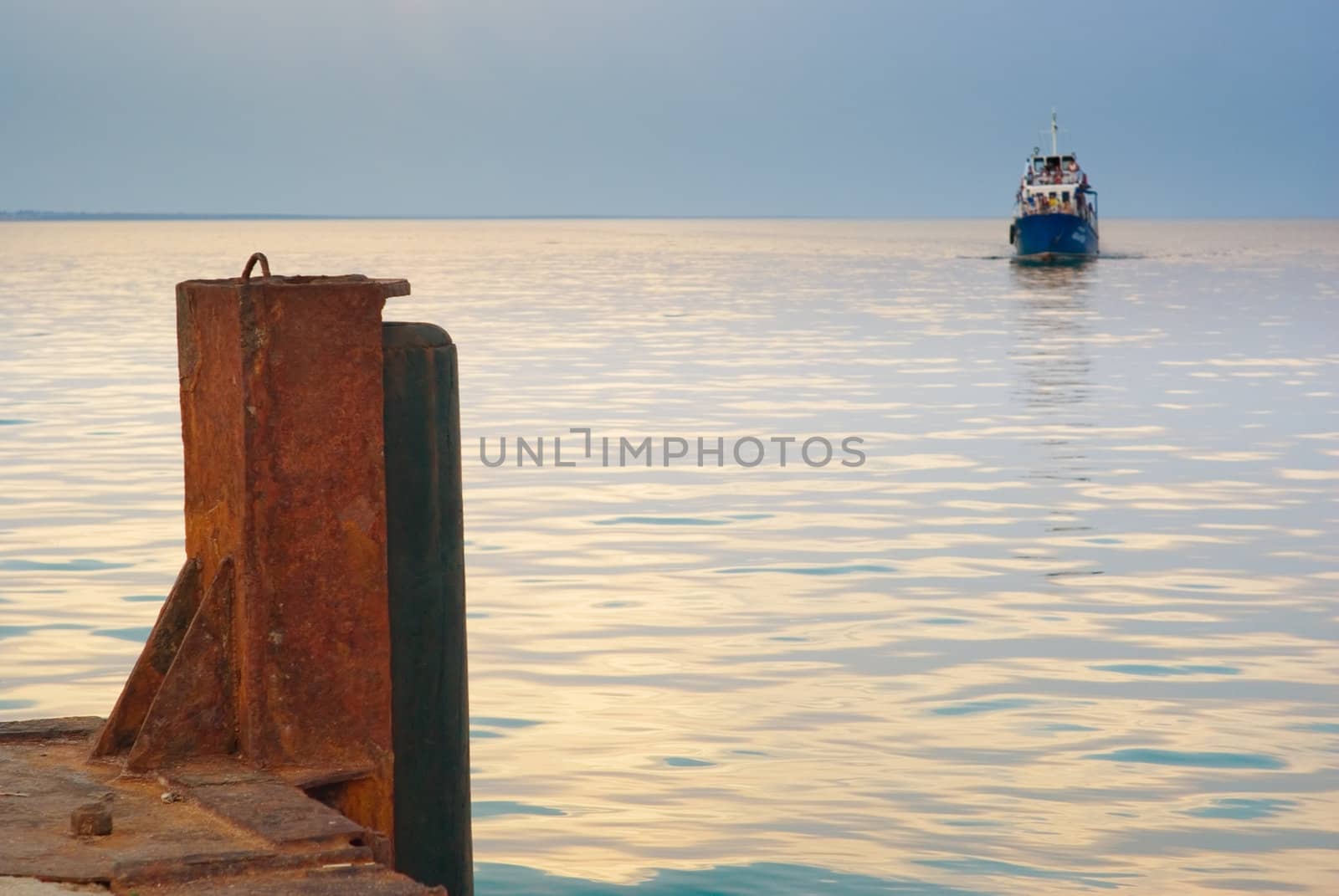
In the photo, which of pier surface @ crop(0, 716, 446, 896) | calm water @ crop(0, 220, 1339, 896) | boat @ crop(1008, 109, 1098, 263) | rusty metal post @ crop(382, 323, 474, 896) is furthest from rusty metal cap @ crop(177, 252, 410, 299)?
boat @ crop(1008, 109, 1098, 263)

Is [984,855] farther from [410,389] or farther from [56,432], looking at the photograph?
[56,432]

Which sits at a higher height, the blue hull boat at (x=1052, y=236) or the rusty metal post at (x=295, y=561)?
the blue hull boat at (x=1052, y=236)

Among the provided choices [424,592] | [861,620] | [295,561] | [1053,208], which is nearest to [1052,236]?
[1053,208]

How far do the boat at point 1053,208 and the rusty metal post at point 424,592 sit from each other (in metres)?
83.4

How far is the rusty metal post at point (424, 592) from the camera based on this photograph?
514 cm

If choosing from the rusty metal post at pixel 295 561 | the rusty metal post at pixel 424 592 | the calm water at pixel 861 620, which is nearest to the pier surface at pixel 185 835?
the rusty metal post at pixel 295 561

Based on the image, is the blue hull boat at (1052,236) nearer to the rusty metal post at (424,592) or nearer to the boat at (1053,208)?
the boat at (1053,208)

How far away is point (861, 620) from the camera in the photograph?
1114cm

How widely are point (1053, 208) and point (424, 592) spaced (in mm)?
83892

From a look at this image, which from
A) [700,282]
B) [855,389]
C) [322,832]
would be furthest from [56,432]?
[700,282]

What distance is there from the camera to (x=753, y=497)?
1614cm

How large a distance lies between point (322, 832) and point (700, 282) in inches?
2753

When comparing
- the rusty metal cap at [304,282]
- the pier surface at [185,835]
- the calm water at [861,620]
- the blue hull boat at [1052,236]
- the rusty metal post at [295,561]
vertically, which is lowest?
the calm water at [861,620]

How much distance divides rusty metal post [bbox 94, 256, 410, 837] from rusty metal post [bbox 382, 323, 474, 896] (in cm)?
11
